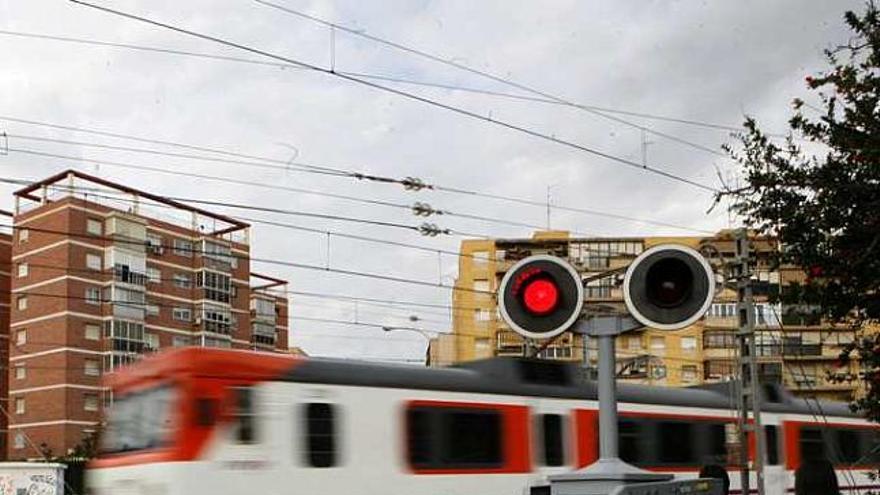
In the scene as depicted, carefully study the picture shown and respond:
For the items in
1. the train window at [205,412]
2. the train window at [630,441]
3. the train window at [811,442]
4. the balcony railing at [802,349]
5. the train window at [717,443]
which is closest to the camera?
the train window at [205,412]

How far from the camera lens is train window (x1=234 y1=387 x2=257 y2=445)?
12564 mm

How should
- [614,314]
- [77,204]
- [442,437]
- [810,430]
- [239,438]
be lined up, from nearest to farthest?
[614,314], [239,438], [442,437], [810,430], [77,204]

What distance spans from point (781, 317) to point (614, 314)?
6753 millimetres

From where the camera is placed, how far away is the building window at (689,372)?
72.7 meters

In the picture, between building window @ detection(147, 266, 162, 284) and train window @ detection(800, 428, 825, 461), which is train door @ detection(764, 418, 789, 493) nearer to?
train window @ detection(800, 428, 825, 461)

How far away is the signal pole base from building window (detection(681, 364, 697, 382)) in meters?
70.4

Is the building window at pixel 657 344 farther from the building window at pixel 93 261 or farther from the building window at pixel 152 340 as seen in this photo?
the building window at pixel 93 261

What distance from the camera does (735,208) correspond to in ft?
32.7

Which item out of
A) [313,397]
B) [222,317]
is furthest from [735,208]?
[222,317]

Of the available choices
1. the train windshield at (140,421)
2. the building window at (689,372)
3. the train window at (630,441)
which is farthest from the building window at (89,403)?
the train windshield at (140,421)

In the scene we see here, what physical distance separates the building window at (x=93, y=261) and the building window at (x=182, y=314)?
7361 mm

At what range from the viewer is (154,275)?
75.4 m

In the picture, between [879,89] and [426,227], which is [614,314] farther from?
[426,227]

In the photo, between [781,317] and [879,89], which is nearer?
[879,89]
